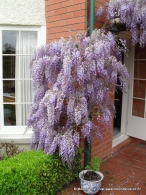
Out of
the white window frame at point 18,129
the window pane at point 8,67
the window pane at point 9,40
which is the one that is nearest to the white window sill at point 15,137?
the white window frame at point 18,129

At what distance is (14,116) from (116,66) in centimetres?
260

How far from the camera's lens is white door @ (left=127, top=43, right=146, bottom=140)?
5.57m

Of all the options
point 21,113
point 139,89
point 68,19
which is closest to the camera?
point 68,19

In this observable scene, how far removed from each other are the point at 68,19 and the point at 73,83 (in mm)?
1462

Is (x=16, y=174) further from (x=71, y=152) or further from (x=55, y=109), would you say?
(x=55, y=109)

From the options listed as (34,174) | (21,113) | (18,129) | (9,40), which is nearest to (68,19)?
(9,40)

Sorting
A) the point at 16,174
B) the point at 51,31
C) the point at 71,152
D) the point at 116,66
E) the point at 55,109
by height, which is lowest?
the point at 16,174

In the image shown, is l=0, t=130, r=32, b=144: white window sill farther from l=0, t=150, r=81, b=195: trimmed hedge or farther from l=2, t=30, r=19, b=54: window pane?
l=2, t=30, r=19, b=54: window pane

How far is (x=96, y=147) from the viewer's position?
4.41m

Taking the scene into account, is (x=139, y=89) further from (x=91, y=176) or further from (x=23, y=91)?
(x=23, y=91)

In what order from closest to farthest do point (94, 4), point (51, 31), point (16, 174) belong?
point (16, 174) → point (94, 4) → point (51, 31)

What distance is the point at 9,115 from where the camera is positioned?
463cm

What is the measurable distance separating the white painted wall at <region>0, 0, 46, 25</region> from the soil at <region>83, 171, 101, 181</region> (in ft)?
10.4

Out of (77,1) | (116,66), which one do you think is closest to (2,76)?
(77,1)
